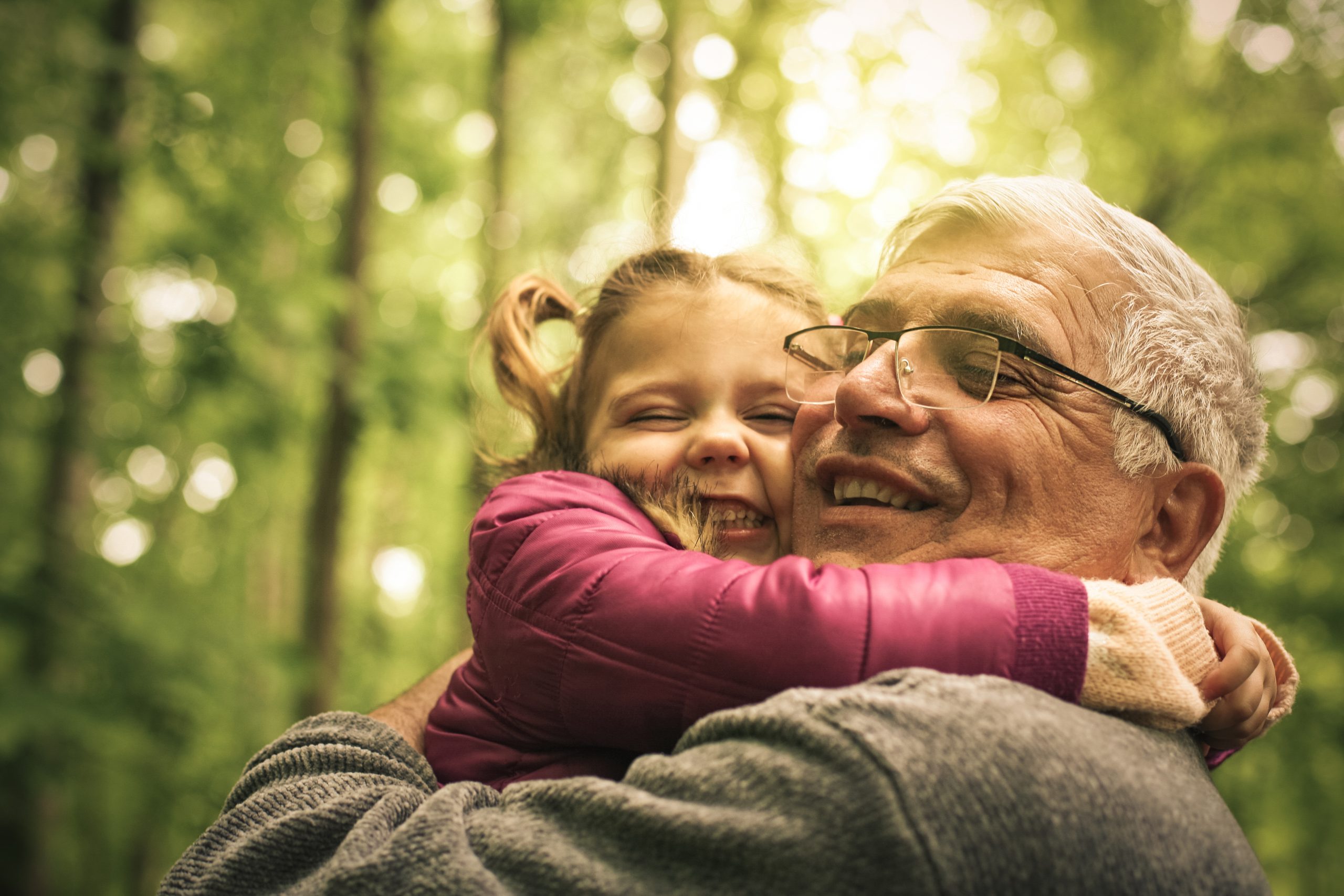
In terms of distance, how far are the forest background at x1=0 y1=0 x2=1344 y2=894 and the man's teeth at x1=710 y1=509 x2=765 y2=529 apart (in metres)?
2.63

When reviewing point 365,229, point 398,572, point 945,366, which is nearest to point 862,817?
point 945,366

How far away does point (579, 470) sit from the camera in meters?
2.39

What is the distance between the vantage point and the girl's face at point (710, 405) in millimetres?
2207

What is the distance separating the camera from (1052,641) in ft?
4.60

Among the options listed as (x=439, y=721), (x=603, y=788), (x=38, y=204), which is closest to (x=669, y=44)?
(x=38, y=204)

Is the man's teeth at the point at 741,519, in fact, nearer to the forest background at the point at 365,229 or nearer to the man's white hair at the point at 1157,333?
the man's white hair at the point at 1157,333

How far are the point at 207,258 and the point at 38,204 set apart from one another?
1.96 metres

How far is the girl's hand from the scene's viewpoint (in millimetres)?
1582

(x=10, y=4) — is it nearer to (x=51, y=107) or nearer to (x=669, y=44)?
(x=51, y=107)

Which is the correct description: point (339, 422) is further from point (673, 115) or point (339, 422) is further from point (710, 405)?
point (710, 405)

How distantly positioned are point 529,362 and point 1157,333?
5.04ft

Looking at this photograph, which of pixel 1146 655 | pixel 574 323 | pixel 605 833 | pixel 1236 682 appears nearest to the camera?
pixel 605 833

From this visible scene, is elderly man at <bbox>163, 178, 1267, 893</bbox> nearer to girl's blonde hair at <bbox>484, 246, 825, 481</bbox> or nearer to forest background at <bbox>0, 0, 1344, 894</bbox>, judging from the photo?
girl's blonde hair at <bbox>484, 246, 825, 481</bbox>

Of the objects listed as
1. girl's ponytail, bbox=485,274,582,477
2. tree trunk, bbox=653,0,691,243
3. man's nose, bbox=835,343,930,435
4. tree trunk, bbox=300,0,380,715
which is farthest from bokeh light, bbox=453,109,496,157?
man's nose, bbox=835,343,930,435
